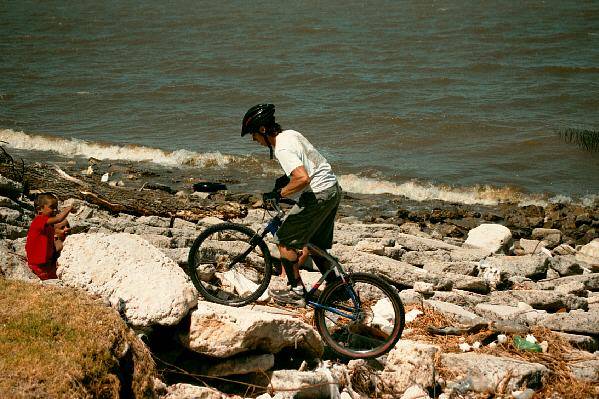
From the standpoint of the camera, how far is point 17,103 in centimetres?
2681

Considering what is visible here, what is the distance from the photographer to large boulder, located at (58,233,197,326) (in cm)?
526

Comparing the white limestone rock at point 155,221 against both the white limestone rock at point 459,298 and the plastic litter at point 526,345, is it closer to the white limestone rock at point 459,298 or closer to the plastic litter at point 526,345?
the white limestone rock at point 459,298

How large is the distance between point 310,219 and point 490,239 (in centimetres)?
647

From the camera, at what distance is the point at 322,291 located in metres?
6.16

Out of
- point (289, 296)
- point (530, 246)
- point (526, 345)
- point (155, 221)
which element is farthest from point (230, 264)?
point (530, 246)

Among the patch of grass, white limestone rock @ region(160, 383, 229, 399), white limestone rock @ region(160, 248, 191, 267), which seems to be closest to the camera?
the patch of grass

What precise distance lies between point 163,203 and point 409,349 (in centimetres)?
790

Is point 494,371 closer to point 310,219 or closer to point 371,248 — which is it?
point 310,219

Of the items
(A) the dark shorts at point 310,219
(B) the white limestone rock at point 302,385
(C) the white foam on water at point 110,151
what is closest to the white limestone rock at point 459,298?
(A) the dark shorts at point 310,219

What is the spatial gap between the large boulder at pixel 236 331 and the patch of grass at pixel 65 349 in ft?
1.46

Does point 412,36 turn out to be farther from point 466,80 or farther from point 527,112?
point 527,112

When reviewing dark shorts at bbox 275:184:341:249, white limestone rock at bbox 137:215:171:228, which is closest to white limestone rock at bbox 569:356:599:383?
dark shorts at bbox 275:184:341:249

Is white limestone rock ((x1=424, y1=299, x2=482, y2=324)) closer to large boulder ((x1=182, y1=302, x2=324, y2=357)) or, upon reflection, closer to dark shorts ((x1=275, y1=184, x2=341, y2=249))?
dark shorts ((x1=275, y1=184, x2=341, y2=249))

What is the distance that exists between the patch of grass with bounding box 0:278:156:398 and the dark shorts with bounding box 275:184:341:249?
1807 millimetres
